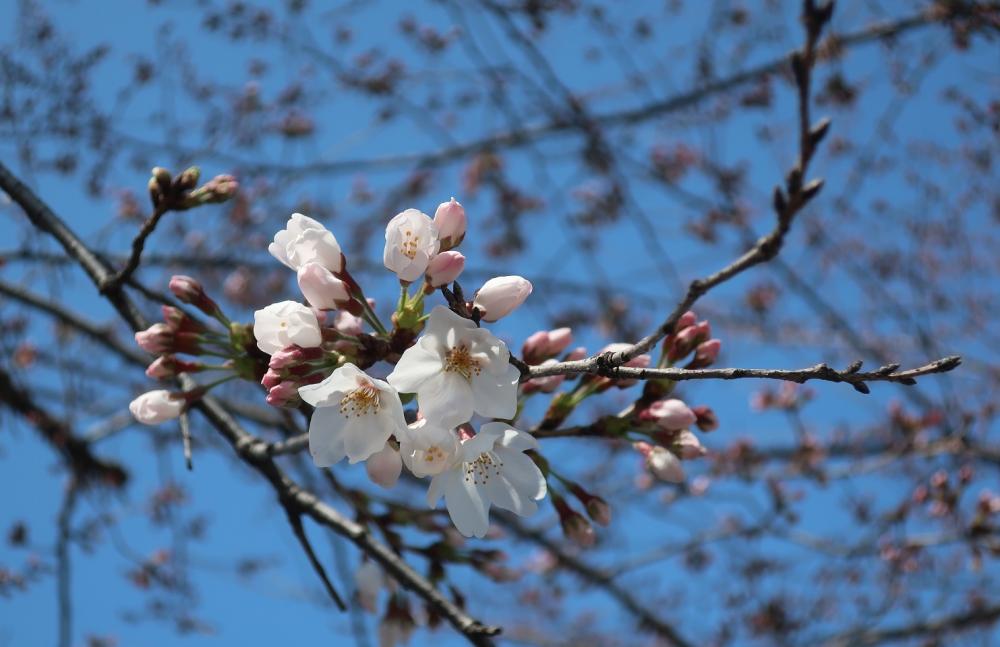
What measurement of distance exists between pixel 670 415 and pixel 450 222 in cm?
66

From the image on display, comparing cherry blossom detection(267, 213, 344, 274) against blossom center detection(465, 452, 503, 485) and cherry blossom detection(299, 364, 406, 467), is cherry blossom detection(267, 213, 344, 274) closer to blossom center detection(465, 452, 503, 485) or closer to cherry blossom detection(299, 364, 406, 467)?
cherry blossom detection(299, 364, 406, 467)

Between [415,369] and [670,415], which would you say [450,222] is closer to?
[415,369]

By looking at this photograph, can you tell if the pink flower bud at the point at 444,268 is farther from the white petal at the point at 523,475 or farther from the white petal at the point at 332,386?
the white petal at the point at 523,475

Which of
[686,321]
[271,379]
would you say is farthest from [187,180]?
[686,321]

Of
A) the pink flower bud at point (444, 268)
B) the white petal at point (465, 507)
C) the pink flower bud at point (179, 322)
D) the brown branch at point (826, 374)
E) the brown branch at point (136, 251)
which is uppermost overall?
the brown branch at point (136, 251)

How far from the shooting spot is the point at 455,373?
5.18ft

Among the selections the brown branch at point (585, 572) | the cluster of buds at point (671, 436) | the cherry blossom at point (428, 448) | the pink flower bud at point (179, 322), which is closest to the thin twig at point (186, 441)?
the pink flower bud at point (179, 322)

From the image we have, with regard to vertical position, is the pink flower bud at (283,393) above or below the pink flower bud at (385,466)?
above

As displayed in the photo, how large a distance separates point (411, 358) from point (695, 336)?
0.78 metres

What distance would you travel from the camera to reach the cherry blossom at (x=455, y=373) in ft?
5.10

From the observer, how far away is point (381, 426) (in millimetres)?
1716

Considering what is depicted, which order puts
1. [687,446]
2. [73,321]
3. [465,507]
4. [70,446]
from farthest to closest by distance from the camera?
1. [70,446]
2. [73,321]
3. [687,446]
4. [465,507]

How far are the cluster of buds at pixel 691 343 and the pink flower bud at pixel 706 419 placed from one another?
11 centimetres

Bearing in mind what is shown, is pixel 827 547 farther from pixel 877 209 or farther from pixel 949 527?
pixel 877 209
